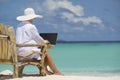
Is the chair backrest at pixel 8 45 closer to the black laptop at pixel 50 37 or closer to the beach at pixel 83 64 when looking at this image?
the beach at pixel 83 64

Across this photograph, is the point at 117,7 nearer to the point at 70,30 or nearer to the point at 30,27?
the point at 70,30

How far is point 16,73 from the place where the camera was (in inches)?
208

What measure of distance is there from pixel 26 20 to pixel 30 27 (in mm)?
129

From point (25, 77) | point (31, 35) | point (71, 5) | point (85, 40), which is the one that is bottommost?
point (25, 77)

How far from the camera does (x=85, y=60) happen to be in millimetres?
12914

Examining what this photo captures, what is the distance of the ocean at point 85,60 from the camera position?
9.84 m

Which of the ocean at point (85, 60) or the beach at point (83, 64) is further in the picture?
the ocean at point (85, 60)

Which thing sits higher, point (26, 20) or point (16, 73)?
point (26, 20)

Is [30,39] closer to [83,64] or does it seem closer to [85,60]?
[83,64]

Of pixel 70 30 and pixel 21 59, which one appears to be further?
pixel 70 30

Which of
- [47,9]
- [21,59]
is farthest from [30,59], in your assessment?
[47,9]

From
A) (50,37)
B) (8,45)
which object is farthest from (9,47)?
(50,37)

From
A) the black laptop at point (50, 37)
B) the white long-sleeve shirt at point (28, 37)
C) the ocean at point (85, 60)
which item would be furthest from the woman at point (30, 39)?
the ocean at point (85, 60)

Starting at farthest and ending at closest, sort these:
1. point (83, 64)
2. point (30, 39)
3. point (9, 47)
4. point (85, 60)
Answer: point (85, 60) → point (83, 64) → point (30, 39) → point (9, 47)
